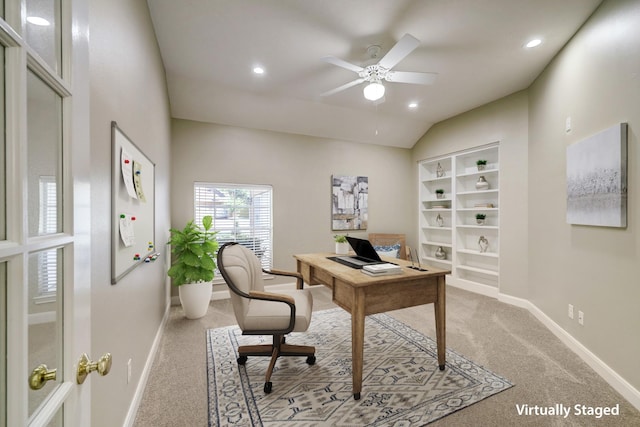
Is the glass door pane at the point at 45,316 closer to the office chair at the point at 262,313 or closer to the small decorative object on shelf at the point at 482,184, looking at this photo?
the office chair at the point at 262,313

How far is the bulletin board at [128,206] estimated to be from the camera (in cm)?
140

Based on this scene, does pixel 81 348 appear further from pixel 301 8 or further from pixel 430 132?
pixel 430 132

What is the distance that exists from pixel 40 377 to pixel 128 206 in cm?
133

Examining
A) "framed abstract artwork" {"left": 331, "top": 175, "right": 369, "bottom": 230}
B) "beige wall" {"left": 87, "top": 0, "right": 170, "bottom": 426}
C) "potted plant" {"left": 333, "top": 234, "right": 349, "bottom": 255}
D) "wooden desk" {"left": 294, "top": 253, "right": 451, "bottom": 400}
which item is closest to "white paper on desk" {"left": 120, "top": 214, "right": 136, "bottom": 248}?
"beige wall" {"left": 87, "top": 0, "right": 170, "bottom": 426}

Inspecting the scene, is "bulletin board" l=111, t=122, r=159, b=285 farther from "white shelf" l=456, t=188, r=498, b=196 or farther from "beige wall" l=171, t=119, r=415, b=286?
"white shelf" l=456, t=188, r=498, b=196

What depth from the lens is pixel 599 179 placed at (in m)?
2.19

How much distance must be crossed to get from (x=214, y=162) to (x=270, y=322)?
112 inches

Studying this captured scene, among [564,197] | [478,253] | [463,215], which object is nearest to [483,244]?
[478,253]

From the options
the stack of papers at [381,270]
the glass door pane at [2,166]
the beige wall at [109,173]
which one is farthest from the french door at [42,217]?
the stack of papers at [381,270]

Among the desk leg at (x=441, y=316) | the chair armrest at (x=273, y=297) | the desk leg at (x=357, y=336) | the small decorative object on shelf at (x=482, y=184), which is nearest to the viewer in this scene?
the desk leg at (x=357, y=336)

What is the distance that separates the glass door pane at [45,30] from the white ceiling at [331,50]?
6.38 feet

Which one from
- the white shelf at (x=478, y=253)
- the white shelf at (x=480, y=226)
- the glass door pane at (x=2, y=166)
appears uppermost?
the glass door pane at (x=2, y=166)

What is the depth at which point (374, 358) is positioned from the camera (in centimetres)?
238

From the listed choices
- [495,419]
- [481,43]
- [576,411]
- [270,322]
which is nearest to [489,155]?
[481,43]
